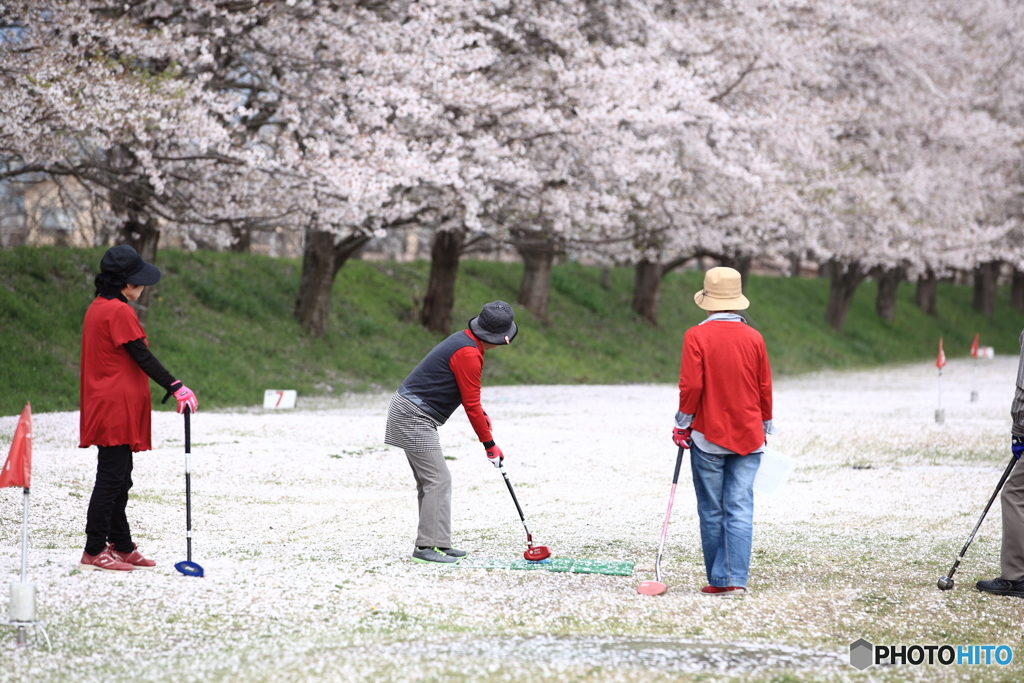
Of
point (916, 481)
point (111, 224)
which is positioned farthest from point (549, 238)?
point (916, 481)

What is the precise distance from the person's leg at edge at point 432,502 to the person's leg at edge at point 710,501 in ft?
5.14

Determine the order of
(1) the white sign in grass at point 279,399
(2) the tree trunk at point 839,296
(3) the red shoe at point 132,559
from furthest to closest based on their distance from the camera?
(2) the tree trunk at point 839,296 < (1) the white sign in grass at point 279,399 < (3) the red shoe at point 132,559

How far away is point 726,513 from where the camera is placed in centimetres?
568

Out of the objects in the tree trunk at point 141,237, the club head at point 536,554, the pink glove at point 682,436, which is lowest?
the club head at point 536,554

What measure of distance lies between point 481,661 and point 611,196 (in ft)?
49.3

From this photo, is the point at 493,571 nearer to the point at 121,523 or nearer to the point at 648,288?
Answer: the point at 121,523

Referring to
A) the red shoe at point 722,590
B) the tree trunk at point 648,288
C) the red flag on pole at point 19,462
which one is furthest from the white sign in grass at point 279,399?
the tree trunk at point 648,288

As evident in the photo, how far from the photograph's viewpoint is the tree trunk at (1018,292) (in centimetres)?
4775

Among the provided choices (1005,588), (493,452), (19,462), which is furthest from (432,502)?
(1005,588)

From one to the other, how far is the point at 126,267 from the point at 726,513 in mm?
3585

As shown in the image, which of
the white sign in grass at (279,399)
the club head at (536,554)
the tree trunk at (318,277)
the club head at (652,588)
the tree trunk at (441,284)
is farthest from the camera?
the tree trunk at (441,284)

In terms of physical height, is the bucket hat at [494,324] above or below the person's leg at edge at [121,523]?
above

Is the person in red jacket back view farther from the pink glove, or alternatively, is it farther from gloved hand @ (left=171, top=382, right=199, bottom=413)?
gloved hand @ (left=171, top=382, right=199, bottom=413)

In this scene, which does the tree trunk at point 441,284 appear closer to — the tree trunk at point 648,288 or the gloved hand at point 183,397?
the tree trunk at point 648,288
